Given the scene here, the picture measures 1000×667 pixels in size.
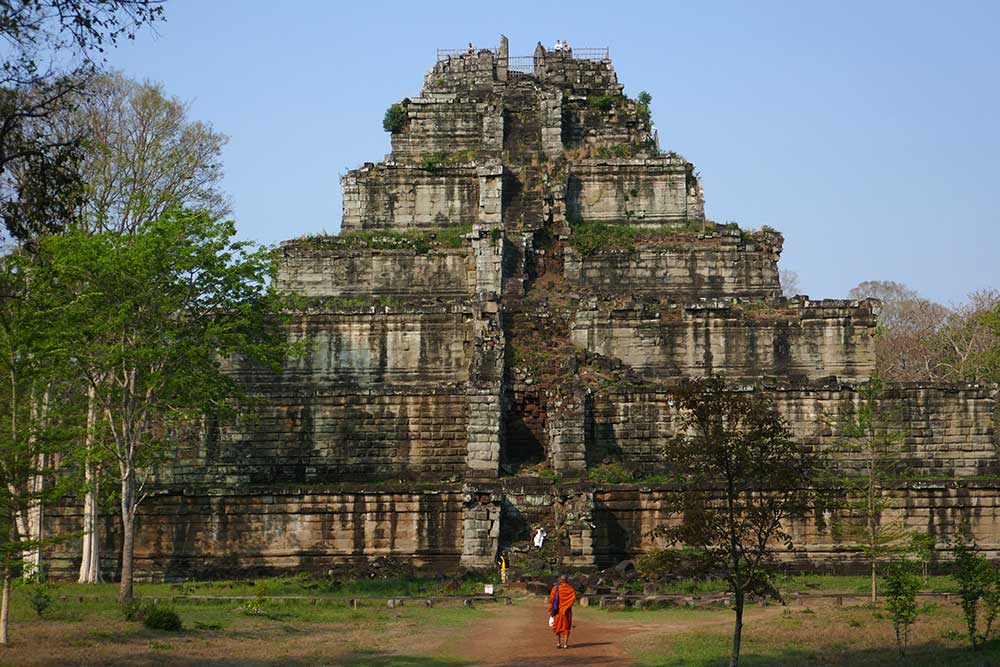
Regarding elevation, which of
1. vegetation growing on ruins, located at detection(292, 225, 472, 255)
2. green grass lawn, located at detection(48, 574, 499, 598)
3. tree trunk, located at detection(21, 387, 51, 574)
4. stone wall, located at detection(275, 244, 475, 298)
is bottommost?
green grass lawn, located at detection(48, 574, 499, 598)

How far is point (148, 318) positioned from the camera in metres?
33.0

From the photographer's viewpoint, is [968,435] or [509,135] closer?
[968,435]

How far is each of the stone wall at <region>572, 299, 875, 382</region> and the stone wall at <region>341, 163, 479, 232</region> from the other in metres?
8.39

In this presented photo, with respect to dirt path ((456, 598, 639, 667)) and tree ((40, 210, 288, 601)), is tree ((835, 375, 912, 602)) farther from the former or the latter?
tree ((40, 210, 288, 601))

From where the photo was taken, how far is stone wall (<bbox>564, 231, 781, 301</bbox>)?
46094mm

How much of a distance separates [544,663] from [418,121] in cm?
Result: 3193

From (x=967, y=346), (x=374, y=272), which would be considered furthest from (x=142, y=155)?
(x=967, y=346)

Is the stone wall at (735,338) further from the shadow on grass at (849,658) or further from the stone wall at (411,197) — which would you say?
the shadow on grass at (849,658)

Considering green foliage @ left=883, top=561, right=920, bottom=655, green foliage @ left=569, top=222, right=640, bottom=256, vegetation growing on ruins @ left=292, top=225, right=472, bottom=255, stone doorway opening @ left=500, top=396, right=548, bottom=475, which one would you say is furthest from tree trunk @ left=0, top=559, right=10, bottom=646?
green foliage @ left=569, top=222, right=640, bottom=256

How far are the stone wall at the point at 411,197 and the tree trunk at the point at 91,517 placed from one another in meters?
15.5

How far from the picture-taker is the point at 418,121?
52.4 meters

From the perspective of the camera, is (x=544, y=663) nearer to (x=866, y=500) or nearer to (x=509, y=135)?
(x=866, y=500)

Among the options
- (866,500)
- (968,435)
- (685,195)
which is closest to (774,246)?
(685,195)

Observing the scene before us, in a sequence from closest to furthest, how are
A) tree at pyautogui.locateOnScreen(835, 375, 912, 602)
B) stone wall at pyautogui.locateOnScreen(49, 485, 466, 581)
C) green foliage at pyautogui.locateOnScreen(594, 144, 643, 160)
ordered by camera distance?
tree at pyautogui.locateOnScreen(835, 375, 912, 602), stone wall at pyautogui.locateOnScreen(49, 485, 466, 581), green foliage at pyautogui.locateOnScreen(594, 144, 643, 160)
